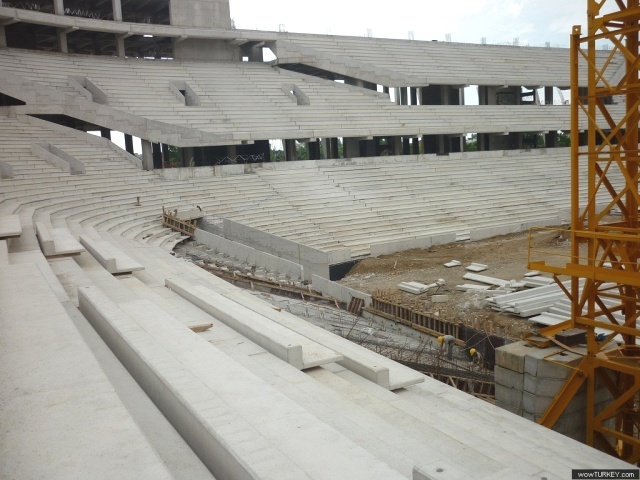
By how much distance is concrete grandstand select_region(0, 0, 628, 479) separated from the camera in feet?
10.6

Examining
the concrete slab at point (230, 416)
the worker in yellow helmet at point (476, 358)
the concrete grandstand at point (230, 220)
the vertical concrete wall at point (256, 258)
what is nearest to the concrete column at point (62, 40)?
the concrete grandstand at point (230, 220)

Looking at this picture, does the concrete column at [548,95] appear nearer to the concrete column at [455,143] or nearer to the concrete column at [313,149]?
the concrete column at [455,143]

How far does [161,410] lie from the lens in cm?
381

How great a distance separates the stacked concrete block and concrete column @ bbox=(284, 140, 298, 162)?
20.6 m

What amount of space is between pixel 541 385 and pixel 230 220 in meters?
13.1

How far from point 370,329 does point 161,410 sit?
8.78 metres

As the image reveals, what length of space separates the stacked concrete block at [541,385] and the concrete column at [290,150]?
20.6m

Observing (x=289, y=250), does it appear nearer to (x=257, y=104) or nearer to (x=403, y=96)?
(x=257, y=104)

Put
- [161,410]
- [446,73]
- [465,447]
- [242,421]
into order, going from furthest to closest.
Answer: [446,73]
[465,447]
[161,410]
[242,421]

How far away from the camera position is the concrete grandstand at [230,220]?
10.6 ft

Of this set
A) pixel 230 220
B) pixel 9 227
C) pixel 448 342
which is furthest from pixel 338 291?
pixel 9 227

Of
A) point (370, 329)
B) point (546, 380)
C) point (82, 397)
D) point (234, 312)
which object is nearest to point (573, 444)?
point (546, 380)

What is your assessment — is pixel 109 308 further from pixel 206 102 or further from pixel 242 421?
pixel 206 102

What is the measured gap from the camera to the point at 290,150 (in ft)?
92.4
